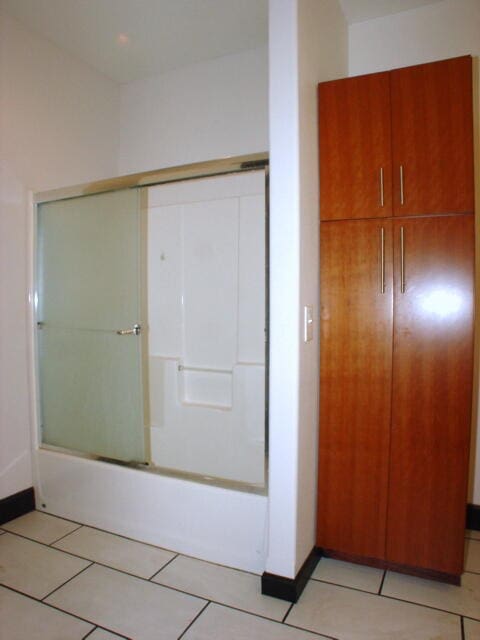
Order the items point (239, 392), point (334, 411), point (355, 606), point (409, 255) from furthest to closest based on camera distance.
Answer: point (239, 392) < point (334, 411) < point (409, 255) < point (355, 606)

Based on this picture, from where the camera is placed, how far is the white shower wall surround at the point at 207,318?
8.86ft

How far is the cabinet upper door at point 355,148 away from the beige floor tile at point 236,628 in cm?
155

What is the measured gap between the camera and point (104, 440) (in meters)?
2.29

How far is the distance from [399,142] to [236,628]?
1.90 m

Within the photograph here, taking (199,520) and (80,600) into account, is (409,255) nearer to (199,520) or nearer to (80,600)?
(199,520)

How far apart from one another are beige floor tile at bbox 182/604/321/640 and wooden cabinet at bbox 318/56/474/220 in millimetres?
1545

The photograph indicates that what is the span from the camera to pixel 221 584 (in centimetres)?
175

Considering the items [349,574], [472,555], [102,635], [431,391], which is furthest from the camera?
[472,555]

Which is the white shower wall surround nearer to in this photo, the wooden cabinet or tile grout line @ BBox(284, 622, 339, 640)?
the wooden cabinet

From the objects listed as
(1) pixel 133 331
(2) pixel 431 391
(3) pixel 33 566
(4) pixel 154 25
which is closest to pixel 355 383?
(2) pixel 431 391

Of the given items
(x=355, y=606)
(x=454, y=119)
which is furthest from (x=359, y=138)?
(x=355, y=606)

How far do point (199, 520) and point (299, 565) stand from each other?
46cm

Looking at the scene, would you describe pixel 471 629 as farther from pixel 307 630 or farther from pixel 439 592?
pixel 307 630

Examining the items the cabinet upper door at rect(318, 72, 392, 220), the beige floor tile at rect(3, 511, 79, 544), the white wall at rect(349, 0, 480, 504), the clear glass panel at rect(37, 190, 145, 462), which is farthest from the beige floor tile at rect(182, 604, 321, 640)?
the cabinet upper door at rect(318, 72, 392, 220)
